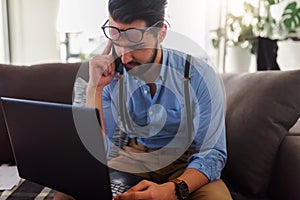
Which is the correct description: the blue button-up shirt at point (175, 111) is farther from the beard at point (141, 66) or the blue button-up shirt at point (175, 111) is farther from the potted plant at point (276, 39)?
the potted plant at point (276, 39)

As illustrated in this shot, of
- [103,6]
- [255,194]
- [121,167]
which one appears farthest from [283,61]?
[121,167]

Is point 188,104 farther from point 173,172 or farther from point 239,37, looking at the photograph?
point 239,37

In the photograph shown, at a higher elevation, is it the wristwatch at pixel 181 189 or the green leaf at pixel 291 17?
the green leaf at pixel 291 17

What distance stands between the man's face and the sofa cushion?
0.36m

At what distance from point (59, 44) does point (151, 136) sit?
7.48 ft

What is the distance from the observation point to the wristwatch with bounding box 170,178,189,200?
2.93 ft

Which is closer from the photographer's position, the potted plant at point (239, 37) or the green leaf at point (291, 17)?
the green leaf at point (291, 17)

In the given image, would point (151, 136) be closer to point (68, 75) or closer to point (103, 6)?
point (68, 75)

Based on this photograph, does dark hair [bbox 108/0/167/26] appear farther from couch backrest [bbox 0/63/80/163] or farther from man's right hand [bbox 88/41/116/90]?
couch backrest [bbox 0/63/80/163]

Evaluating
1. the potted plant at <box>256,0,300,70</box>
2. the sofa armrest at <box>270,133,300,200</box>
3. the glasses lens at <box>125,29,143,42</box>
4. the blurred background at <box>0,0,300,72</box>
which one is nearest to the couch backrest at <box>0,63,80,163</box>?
the glasses lens at <box>125,29,143,42</box>

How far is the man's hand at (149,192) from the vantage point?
2.65ft

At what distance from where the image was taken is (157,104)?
1.08 meters

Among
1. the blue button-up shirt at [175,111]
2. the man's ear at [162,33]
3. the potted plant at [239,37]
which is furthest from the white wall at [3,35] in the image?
the man's ear at [162,33]

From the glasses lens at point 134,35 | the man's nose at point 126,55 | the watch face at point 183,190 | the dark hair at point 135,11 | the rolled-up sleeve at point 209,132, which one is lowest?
the watch face at point 183,190
